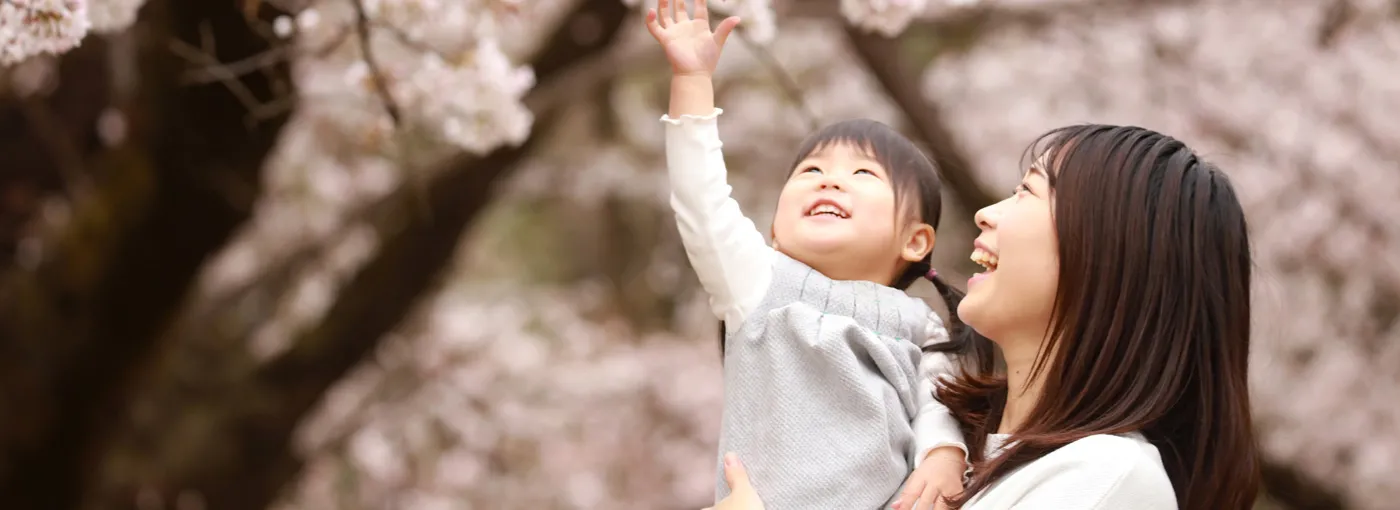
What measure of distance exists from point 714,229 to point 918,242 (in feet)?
1.09

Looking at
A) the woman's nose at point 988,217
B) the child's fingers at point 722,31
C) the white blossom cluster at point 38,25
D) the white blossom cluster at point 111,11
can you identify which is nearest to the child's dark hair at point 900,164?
the woman's nose at point 988,217

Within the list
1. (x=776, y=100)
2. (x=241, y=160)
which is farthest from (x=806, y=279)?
(x=776, y=100)

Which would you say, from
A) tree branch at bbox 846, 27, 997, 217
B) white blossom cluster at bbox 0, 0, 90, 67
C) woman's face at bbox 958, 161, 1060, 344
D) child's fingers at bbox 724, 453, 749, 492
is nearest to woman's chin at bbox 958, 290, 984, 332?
woman's face at bbox 958, 161, 1060, 344

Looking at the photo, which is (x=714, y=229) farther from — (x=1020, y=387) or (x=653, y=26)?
(x=1020, y=387)

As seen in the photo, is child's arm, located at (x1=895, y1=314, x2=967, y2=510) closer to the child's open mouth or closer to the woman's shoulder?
the woman's shoulder

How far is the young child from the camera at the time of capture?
1601mm

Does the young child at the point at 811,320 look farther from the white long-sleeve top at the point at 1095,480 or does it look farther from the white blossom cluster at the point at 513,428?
the white blossom cluster at the point at 513,428

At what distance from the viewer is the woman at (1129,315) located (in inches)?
60.3

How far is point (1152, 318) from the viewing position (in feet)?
5.05

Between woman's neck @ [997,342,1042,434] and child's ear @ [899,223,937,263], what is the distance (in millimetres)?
184

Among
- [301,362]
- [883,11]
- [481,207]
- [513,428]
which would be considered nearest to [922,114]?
[883,11]

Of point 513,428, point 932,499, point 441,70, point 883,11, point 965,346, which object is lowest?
point 513,428

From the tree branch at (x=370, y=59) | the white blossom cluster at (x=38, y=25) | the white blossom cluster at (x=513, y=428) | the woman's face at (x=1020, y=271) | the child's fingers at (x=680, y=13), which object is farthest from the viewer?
the white blossom cluster at (x=513, y=428)

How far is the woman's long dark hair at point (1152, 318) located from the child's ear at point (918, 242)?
23 cm
